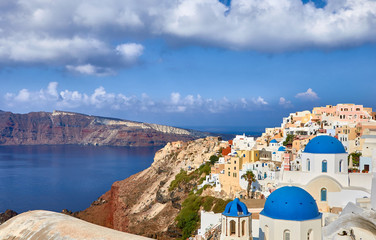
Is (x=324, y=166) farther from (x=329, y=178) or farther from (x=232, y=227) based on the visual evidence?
(x=232, y=227)

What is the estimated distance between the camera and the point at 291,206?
49.2 feet

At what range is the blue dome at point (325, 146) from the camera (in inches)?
854

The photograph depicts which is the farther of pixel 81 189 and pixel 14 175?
pixel 14 175

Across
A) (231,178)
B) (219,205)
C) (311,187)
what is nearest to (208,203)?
(219,205)

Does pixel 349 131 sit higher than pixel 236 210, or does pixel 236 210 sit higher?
pixel 349 131

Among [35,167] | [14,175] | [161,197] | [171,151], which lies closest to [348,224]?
[161,197]

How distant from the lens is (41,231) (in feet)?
30.0

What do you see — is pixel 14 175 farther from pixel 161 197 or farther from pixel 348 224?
pixel 348 224

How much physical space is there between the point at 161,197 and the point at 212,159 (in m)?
7.80

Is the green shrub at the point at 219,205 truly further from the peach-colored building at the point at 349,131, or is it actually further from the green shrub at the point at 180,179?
the peach-colored building at the point at 349,131

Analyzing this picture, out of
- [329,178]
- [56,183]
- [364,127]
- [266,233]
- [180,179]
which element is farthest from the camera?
[56,183]

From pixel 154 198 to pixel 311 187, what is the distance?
28786 mm

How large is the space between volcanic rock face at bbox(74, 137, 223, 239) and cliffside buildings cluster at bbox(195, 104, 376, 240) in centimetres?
694

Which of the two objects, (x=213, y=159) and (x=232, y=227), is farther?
(x=213, y=159)
